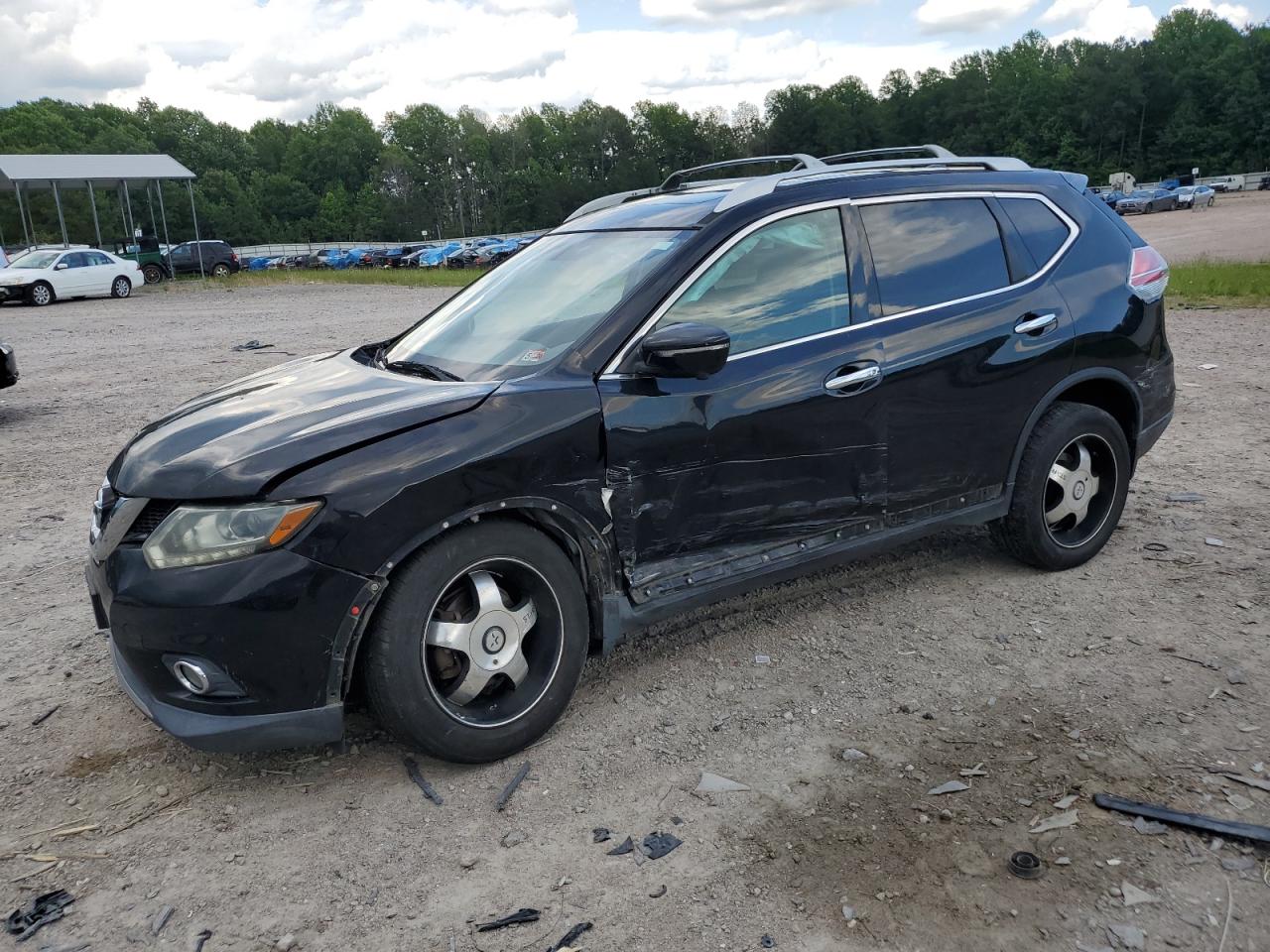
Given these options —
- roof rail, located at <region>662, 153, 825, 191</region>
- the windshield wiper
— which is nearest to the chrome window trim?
roof rail, located at <region>662, 153, 825, 191</region>

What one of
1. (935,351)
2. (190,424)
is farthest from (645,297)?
(190,424)

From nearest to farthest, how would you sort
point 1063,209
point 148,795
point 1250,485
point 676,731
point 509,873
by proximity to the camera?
point 509,873 < point 148,795 < point 676,731 < point 1063,209 < point 1250,485

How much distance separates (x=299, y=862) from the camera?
9.76 ft

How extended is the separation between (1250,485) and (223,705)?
572 cm

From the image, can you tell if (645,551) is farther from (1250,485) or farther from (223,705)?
(1250,485)

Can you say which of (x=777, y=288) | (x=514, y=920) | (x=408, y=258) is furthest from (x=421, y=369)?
(x=408, y=258)

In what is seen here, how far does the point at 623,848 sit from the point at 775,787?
560 millimetres

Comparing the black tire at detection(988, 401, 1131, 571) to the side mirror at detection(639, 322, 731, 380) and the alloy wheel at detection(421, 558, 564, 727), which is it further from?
the alloy wheel at detection(421, 558, 564, 727)

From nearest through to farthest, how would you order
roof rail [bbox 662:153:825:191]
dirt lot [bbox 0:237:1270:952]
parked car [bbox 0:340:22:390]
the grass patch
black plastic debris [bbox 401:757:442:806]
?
dirt lot [bbox 0:237:1270:952] < black plastic debris [bbox 401:757:442:806] < roof rail [bbox 662:153:825:191] < parked car [bbox 0:340:22:390] < the grass patch

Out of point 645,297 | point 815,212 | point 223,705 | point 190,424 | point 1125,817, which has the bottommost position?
point 1125,817

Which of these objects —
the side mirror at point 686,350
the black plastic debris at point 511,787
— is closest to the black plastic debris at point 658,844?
the black plastic debris at point 511,787

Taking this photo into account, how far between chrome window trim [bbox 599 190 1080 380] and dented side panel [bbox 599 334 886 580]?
3 cm

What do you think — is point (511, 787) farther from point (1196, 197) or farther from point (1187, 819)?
point (1196, 197)

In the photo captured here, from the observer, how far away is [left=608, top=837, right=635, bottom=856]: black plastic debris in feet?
9.71
